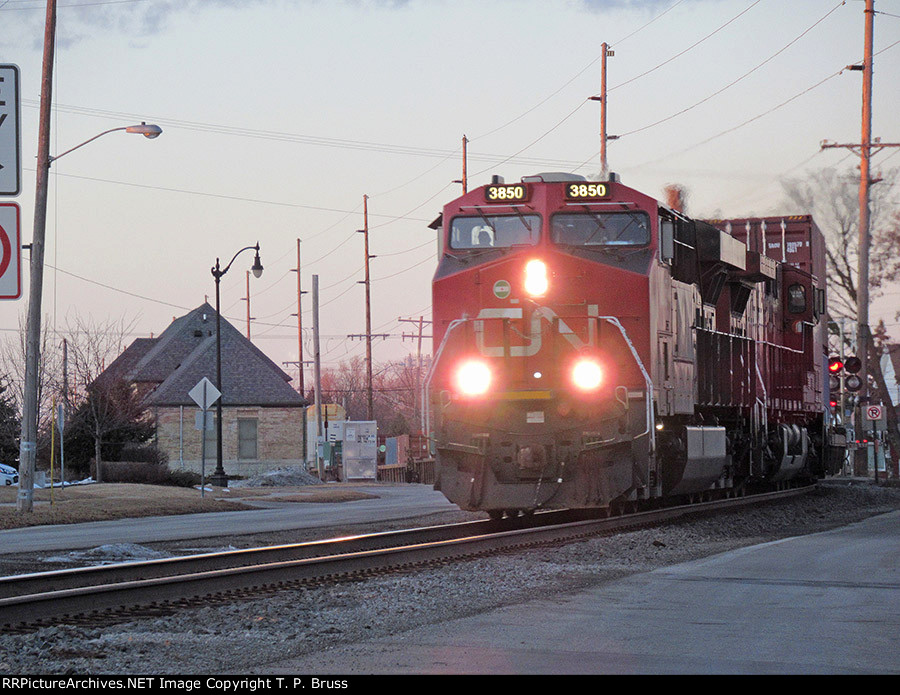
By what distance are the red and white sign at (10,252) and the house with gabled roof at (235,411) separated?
52.3 metres

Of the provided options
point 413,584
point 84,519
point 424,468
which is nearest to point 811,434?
point 84,519

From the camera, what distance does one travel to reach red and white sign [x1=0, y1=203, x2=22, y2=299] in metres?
7.61

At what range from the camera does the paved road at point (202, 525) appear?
18.5 m

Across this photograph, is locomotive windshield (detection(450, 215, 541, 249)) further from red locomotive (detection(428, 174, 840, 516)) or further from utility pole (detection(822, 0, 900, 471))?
utility pole (detection(822, 0, 900, 471))

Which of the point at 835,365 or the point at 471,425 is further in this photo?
the point at 835,365

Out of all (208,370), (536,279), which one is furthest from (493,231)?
(208,370)

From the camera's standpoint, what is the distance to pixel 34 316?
24484 millimetres

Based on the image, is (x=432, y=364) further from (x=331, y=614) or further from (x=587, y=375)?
(x=331, y=614)

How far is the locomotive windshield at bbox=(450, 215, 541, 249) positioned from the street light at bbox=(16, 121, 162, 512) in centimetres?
1036

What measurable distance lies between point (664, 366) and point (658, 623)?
840 cm

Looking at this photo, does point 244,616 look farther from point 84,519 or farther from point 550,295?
point 84,519

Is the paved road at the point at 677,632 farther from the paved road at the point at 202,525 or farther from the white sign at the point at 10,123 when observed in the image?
the paved road at the point at 202,525

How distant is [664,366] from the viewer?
1695 centimetres

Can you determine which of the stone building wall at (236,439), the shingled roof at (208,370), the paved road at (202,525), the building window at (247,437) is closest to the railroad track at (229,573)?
the paved road at (202,525)
